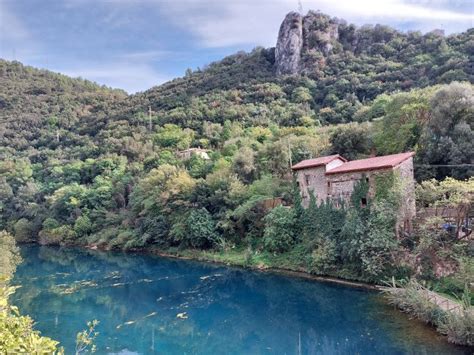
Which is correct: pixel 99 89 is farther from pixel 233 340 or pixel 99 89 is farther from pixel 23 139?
pixel 233 340

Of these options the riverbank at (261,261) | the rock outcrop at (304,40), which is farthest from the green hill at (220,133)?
the riverbank at (261,261)

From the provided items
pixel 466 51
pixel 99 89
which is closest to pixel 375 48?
pixel 466 51

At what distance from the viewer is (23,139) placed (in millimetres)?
79500

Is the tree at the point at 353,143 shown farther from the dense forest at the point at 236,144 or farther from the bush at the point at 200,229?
the bush at the point at 200,229

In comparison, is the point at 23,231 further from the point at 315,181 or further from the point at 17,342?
the point at 17,342

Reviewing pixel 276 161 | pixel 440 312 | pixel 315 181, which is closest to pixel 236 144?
pixel 276 161

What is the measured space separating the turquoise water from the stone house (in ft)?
18.3

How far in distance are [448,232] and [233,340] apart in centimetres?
1204

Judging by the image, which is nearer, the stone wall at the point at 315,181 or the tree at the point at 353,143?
the stone wall at the point at 315,181

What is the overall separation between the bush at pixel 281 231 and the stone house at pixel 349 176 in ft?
5.18

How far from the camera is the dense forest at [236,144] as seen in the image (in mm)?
26078

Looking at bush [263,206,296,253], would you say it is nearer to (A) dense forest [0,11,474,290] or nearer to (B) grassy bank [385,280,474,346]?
(A) dense forest [0,11,474,290]

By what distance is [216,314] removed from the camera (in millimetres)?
20703

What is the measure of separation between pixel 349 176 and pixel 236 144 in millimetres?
24738
